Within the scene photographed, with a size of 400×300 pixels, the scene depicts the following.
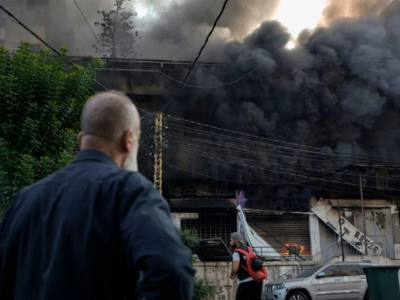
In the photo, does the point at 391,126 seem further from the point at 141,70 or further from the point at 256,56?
the point at 141,70

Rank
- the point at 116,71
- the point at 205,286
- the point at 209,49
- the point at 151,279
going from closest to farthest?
the point at 151,279 → the point at 205,286 → the point at 116,71 → the point at 209,49

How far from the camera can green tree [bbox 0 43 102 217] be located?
22.9 feet

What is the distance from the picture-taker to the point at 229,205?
31.3 m

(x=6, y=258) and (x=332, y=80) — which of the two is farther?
(x=332, y=80)

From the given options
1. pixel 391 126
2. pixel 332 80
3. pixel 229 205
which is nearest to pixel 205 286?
pixel 229 205

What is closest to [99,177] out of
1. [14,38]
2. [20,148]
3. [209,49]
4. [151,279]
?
[151,279]

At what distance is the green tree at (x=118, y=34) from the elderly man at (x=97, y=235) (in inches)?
1439

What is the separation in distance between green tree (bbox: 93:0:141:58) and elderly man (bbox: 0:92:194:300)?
36.6m

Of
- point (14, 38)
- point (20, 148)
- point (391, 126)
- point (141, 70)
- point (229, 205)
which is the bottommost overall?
point (20, 148)

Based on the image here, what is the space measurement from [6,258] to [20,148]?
5.90m

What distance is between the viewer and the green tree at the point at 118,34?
37594mm

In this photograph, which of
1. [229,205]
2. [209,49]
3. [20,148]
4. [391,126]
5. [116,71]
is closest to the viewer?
[20,148]

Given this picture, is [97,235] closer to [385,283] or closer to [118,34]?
[385,283]

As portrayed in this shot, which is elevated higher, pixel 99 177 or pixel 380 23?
pixel 380 23
